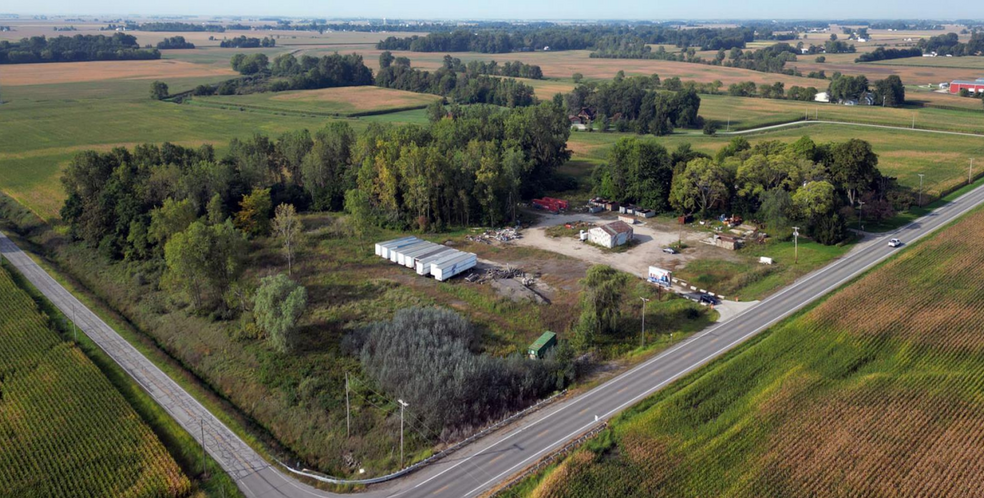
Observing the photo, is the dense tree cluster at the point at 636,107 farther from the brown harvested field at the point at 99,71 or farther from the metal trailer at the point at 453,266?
the brown harvested field at the point at 99,71

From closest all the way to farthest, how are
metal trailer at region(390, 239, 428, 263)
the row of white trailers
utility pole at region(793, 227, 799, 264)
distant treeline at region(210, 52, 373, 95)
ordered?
the row of white trailers < utility pole at region(793, 227, 799, 264) < metal trailer at region(390, 239, 428, 263) < distant treeline at region(210, 52, 373, 95)

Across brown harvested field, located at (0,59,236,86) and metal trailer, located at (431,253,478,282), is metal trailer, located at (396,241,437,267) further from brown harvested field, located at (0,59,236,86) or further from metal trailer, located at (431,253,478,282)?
brown harvested field, located at (0,59,236,86)

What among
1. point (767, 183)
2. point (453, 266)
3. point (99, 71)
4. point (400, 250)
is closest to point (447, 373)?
point (453, 266)

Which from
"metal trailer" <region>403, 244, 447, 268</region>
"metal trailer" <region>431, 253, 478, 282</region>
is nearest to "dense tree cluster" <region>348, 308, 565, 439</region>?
"metal trailer" <region>431, 253, 478, 282</region>

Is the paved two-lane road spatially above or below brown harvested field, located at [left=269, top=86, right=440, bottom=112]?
below

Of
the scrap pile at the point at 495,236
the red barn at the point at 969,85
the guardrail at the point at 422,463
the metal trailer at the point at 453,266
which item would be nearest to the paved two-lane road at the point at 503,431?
the guardrail at the point at 422,463

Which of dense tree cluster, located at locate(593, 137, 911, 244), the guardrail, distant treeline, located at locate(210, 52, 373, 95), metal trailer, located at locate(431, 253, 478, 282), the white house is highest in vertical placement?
distant treeline, located at locate(210, 52, 373, 95)
